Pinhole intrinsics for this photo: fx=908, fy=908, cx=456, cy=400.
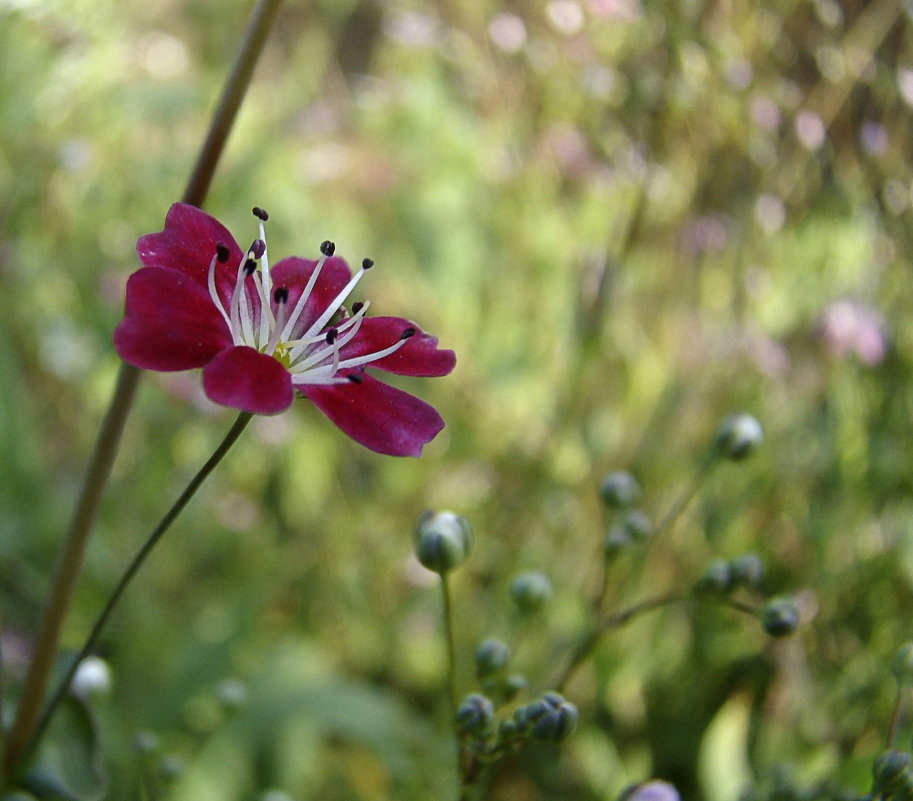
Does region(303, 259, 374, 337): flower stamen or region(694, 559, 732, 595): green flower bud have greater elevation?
region(303, 259, 374, 337): flower stamen

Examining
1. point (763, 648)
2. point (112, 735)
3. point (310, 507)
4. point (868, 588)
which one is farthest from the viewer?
point (310, 507)

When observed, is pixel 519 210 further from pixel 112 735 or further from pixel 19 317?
pixel 112 735

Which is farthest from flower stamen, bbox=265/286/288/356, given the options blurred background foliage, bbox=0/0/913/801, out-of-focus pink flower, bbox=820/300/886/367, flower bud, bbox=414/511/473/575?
out-of-focus pink flower, bbox=820/300/886/367

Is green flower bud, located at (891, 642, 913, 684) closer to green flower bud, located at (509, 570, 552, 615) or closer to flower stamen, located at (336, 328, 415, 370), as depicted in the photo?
green flower bud, located at (509, 570, 552, 615)

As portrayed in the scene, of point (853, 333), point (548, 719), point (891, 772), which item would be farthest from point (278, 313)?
point (853, 333)

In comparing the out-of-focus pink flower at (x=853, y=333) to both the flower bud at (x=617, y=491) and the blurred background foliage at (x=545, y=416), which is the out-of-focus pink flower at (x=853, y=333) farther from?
the flower bud at (x=617, y=491)

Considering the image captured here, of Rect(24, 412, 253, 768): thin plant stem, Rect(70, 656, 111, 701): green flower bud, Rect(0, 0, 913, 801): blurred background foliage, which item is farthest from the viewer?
Rect(0, 0, 913, 801): blurred background foliage

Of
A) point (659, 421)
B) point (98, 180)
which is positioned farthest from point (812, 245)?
point (98, 180)

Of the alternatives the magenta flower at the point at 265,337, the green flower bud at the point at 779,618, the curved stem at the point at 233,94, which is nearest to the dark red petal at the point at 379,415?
the magenta flower at the point at 265,337
